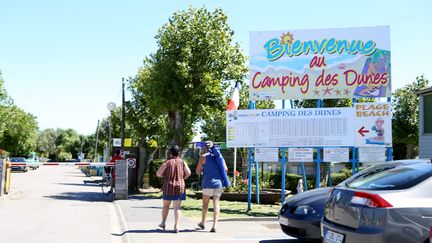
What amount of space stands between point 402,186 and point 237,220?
689 cm

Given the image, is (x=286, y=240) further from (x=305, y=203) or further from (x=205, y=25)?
(x=205, y=25)

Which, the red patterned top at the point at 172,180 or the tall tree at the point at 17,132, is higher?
the tall tree at the point at 17,132

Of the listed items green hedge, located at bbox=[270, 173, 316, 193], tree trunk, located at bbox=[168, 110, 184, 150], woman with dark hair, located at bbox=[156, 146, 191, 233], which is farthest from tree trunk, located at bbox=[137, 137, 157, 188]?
woman with dark hair, located at bbox=[156, 146, 191, 233]

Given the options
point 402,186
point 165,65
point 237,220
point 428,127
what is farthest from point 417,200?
point 428,127

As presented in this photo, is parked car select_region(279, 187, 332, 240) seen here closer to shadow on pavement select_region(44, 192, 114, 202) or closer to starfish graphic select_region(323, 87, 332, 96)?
starfish graphic select_region(323, 87, 332, 96)

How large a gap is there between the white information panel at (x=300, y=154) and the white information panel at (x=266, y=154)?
411mm

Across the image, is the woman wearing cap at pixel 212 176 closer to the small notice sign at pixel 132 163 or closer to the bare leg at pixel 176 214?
the bare leg at pixel 176 214

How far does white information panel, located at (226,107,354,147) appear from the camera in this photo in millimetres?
13586

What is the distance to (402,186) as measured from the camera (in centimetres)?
555

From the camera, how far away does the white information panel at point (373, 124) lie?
13539 millimetres

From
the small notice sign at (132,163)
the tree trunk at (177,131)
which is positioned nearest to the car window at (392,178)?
the tree trunk at (177,131)

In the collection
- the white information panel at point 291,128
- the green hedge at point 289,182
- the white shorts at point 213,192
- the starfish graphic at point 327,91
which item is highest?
the starfish graphic at point 327,91

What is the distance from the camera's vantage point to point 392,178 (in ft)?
19.1

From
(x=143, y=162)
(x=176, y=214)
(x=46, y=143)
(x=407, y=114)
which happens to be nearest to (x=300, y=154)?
(x=176, y=214)
